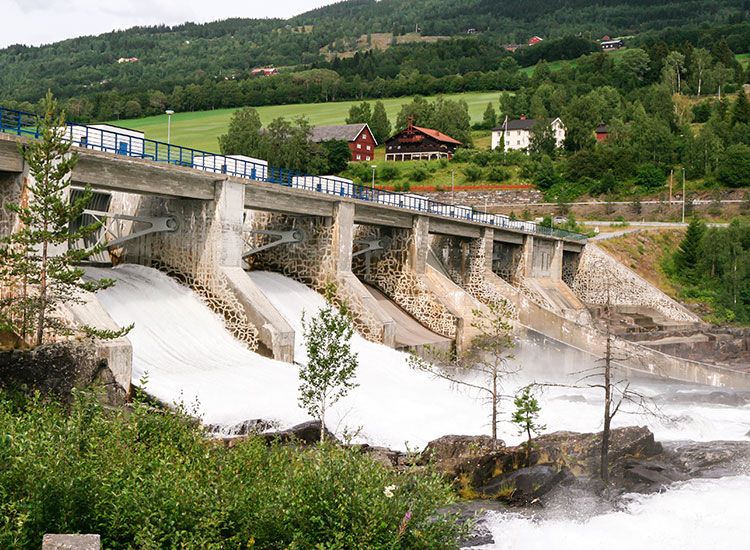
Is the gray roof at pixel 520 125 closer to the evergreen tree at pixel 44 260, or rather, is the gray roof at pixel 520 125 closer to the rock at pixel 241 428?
the rock at pixel 241 428

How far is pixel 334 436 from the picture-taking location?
23.3 m

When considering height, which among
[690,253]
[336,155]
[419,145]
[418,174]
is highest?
[419,145]

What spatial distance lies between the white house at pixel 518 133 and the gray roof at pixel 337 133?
2174 cm

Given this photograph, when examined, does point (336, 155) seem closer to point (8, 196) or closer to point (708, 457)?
point (8, 196)

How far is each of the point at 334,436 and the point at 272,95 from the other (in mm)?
162729

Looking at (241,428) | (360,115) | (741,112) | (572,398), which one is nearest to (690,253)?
(572,398)

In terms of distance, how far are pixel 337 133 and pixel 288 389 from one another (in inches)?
4011

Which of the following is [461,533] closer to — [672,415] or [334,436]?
[334,436]

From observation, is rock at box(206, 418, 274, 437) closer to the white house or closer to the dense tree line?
the dense tree line

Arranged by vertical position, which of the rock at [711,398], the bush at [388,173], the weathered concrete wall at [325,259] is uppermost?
the bush at [388,173]

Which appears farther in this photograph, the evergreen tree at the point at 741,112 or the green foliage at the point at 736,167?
the evergreen tree at the point at 741,112

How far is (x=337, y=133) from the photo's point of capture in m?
127

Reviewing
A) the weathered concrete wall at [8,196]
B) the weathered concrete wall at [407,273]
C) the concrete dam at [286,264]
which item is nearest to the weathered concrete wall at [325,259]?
the concrete dam at [286,264]

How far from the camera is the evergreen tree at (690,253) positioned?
260 ft
